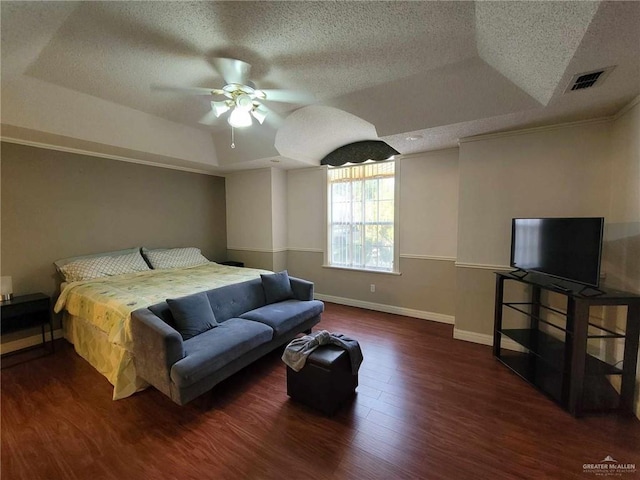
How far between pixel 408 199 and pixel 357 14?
2606 millimetres

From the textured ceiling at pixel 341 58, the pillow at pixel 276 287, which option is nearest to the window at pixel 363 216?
the textured ceiling at pixel 341 58

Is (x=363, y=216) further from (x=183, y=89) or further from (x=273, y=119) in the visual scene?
(x=183, y=89)

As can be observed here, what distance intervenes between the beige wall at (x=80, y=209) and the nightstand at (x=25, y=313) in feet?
1.26

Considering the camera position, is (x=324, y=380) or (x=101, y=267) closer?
(x=324, y=380)

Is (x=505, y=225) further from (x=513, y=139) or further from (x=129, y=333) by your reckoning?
(x=129, y=333)

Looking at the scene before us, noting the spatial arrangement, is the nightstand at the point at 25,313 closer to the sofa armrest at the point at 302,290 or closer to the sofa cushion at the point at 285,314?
the sofa cushion at the point at 285,314

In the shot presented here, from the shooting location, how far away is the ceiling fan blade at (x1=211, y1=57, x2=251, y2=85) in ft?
6.78

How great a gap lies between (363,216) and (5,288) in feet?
14.4

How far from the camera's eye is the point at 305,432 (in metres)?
1.82

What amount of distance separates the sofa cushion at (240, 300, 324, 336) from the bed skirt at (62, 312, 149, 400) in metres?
1.01

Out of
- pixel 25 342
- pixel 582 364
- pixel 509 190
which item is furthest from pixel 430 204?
pixel 25 342

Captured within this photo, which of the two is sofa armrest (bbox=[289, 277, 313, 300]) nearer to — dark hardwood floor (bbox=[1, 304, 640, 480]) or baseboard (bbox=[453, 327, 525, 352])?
dark hardwood floor (bbox=[1, 304, 640, 480])

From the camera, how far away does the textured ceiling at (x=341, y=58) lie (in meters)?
1.57

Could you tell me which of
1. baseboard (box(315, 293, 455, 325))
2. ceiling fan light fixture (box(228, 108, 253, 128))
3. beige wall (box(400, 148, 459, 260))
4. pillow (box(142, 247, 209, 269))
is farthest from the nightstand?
beige wall (box(400, 148, 459, 260))
